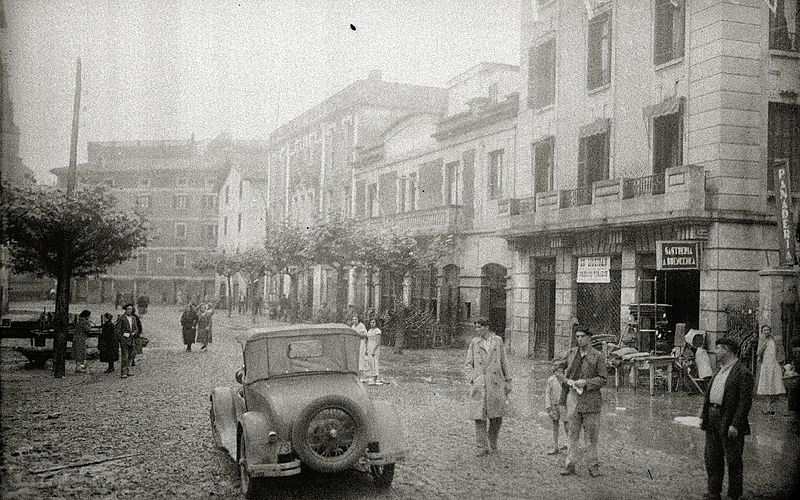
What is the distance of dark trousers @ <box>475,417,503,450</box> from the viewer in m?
8.81

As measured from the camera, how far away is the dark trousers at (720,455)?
667 centimetres

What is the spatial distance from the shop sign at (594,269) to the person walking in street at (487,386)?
10.4 meters

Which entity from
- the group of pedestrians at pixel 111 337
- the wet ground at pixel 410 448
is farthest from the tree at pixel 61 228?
the wet ground at pixel 410 448

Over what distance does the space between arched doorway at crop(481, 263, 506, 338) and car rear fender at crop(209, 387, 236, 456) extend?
1626cm

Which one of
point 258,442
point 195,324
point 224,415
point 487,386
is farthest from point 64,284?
point 487,386

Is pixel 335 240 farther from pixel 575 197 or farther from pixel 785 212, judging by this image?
pixel 785 212

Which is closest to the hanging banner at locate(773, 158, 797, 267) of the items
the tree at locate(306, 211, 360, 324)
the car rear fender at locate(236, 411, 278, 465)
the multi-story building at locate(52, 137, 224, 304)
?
the car rear fender at locate(236, 411, 278, 465)

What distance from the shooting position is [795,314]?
1242 centimetres

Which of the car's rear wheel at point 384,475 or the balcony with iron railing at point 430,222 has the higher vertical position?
the balcony with iron railing at point 430,222

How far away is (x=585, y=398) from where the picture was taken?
7.82 metres

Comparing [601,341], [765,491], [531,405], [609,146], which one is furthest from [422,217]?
[765,491]

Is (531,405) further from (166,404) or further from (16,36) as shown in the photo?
(16,36)

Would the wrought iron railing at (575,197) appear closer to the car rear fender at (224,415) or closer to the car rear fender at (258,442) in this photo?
the car rear fender at (224,415)

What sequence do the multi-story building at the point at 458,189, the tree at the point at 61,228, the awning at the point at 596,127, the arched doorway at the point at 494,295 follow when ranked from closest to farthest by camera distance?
1. the tree at the point at 61,228
2. the awning at the point at 596,127
3. the arched doorway at the point at 494,295
4. the multi-story building at the point at 458,189
